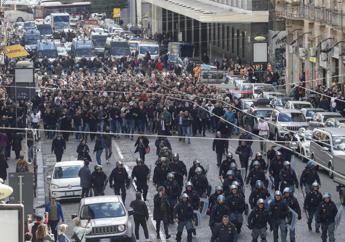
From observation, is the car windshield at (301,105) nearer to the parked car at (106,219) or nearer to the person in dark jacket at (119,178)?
the person in dark jacket at (119,178)

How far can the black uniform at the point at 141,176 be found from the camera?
117 ft

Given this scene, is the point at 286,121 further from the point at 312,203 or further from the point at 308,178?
the point at 312,203

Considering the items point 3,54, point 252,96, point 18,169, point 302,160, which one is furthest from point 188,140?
point 3,54

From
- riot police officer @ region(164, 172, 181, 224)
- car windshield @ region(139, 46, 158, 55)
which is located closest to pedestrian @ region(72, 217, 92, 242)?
riot police officer @ region(164, 172, 181, 224)

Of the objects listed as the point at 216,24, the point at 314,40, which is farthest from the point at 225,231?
the point at 216,24

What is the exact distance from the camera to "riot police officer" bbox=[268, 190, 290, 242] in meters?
30.4

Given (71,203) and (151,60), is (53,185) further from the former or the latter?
(151,60)

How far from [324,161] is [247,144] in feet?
7.03

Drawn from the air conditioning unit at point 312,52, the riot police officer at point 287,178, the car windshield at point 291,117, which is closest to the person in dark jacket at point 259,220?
the riot police officer at point 287,178

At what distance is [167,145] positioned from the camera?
4088 cm

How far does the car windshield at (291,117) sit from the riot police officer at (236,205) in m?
16.8

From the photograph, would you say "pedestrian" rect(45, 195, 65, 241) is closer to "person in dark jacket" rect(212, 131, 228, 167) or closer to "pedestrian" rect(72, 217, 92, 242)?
"pedestrian" rect(72, 217, 92, 242)

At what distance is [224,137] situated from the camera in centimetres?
4366

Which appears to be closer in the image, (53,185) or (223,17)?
(53,185)
